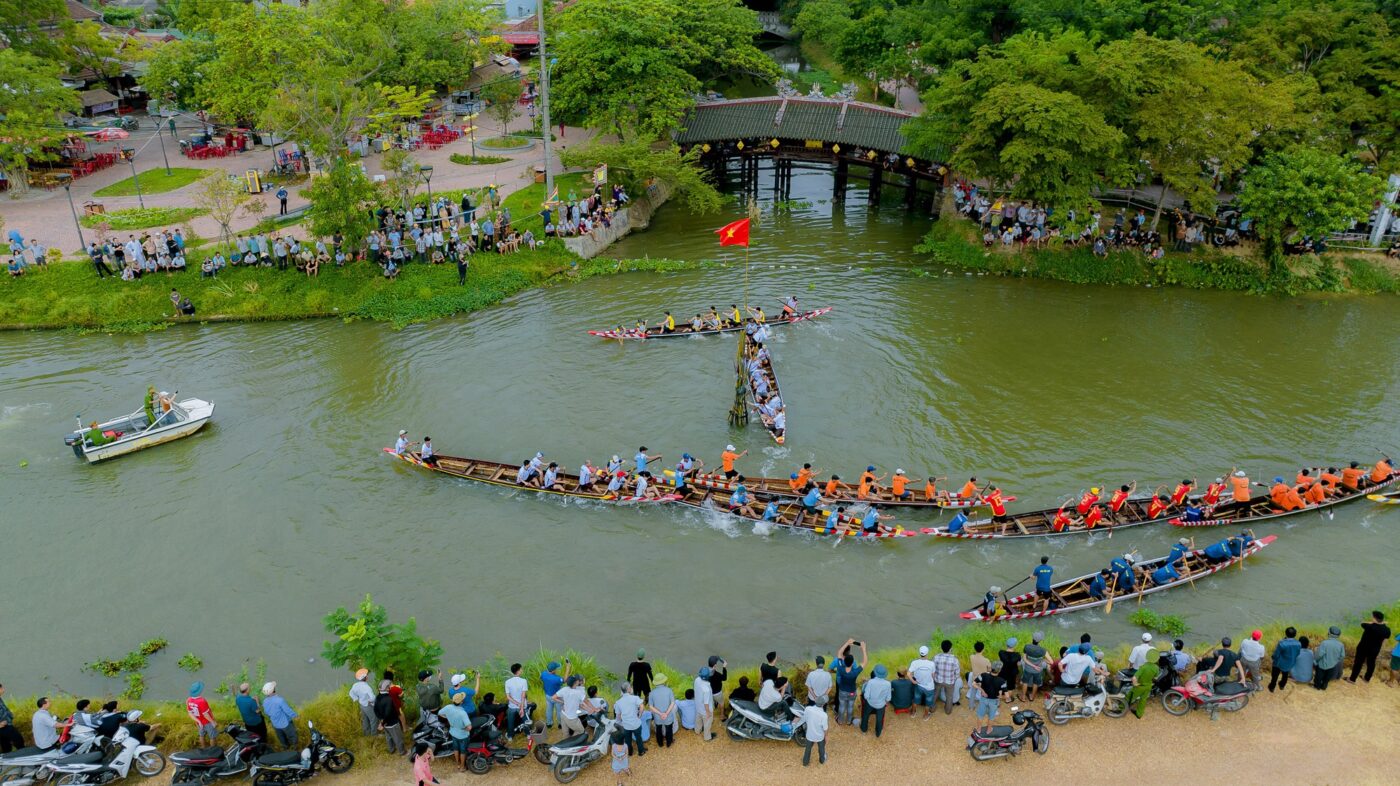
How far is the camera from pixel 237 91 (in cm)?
4294

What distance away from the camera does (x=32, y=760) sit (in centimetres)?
1562

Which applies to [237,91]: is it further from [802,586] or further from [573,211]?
[802,586]

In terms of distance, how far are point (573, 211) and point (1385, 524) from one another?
103 ft

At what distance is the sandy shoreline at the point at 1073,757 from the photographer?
15844 millimetres

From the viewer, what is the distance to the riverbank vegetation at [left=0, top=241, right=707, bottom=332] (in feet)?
116

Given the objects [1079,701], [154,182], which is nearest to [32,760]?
[1079,701]

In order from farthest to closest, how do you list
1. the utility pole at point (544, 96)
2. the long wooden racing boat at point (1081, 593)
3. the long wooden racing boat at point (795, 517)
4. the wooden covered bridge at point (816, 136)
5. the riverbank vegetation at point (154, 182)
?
the wooden covered bridge at point (816, 136) → the riverbank vegetation at point (154, 182) → the utility pole at point (544, 96) → the long wooden racing boat at point (795, 517) → the long wooden racing boat at point (1081, 593)

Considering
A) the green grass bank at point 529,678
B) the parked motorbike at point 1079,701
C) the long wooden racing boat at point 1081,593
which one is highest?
the parked motorbike at point 1079,701

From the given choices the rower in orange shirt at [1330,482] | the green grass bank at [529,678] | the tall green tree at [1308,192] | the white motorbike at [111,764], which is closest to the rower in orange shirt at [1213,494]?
the rower in orange shirt at [1330,482]

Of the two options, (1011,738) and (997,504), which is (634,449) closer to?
(997,504)

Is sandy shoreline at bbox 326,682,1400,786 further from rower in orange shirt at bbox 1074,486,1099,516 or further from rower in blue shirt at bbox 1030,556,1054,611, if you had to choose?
rower in orange shirt at bbox 1074,486,1099,516

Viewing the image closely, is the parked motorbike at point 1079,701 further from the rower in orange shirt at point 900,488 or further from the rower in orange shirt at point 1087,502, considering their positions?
the rower in orange shirt at point 900,488

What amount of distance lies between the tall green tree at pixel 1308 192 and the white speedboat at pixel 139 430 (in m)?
38.4

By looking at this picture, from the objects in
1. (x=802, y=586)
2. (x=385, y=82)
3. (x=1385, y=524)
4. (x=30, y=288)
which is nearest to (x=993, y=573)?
(x=802, y=586)
